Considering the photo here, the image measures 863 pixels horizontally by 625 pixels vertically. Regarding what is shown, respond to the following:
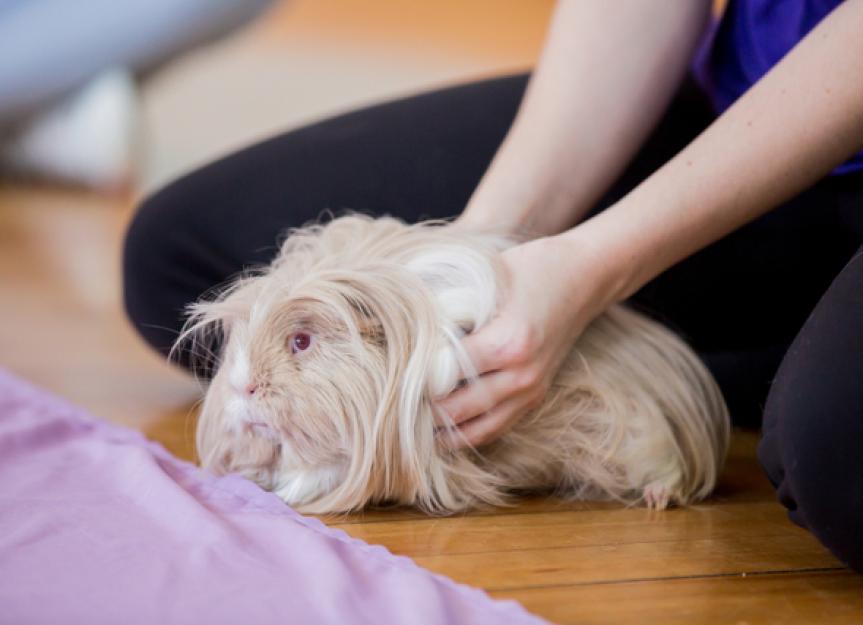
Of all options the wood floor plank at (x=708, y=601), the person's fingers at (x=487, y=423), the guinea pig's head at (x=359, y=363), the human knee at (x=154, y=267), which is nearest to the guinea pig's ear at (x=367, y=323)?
the guinea pig's head at (x=359, y=363)

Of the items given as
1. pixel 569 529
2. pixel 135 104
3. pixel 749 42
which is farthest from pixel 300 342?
pixel 135 104

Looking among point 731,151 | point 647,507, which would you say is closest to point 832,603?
point 647,507

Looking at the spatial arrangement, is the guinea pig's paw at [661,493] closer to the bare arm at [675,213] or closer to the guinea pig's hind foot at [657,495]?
the guinea pig's hind foot at [657,495]

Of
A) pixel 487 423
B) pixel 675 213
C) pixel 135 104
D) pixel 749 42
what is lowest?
pixel 135 104

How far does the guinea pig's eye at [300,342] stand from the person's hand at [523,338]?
13 centimetres

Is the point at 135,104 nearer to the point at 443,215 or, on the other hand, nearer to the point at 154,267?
the point at 154,267

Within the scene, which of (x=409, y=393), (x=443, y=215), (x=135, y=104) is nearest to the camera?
(x=409, y=393)

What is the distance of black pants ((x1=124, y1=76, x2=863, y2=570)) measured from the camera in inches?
50.8

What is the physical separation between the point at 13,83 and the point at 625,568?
344 cm

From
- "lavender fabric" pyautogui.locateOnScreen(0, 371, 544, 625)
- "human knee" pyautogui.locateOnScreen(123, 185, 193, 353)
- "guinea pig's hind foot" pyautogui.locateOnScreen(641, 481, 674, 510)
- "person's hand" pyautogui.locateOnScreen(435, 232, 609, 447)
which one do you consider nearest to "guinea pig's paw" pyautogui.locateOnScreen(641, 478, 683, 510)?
"guinea pig's hind foot" pyautogui.locateOnScreen(641, 481, 674, 510)

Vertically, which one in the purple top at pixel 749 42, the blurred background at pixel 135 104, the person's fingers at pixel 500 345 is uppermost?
the purple top at pixel 749 42

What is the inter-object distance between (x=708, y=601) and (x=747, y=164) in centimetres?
41

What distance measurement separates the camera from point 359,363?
3.07 ft

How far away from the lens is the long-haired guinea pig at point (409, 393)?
936mm
